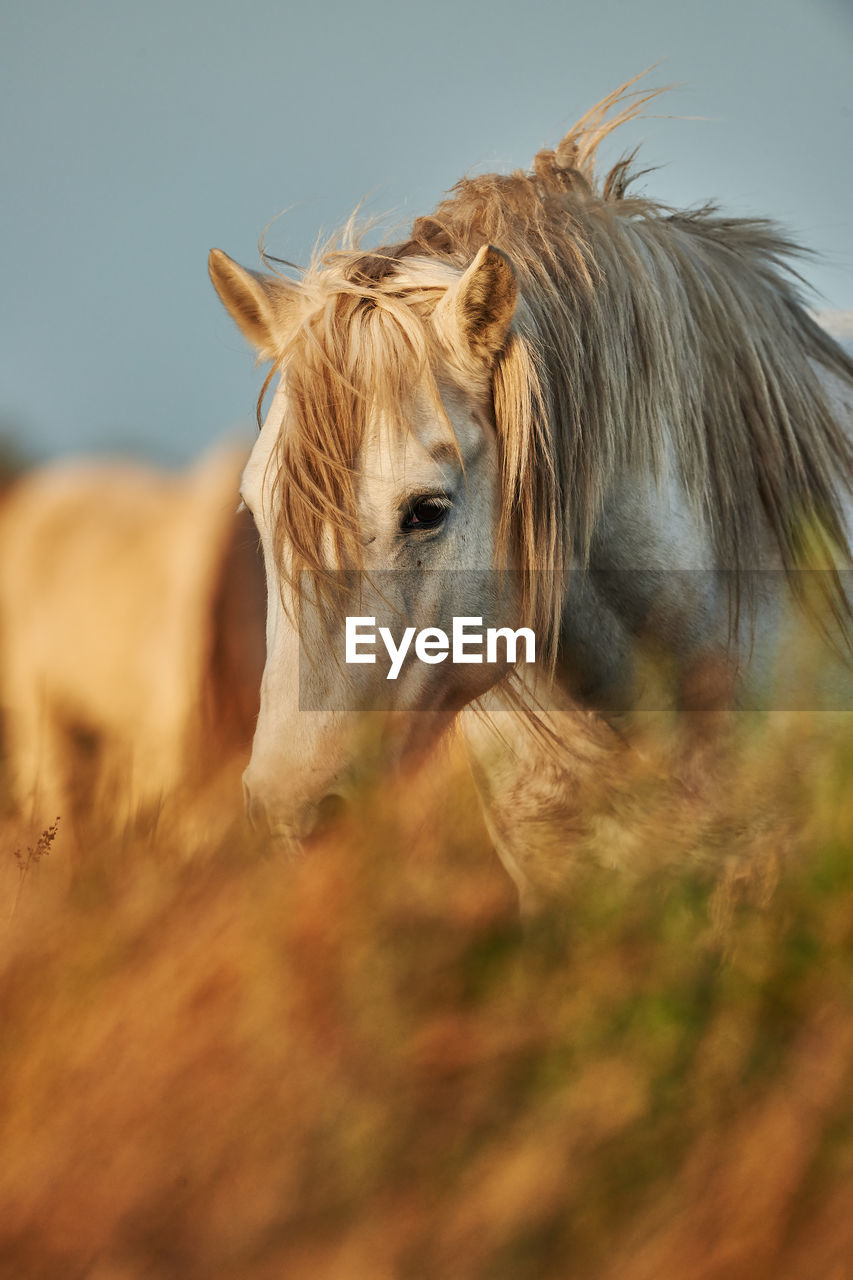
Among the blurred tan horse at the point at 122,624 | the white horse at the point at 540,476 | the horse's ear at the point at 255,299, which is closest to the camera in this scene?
the white horse at the point at 540,476

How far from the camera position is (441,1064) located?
146cm

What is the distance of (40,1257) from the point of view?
1322 mm

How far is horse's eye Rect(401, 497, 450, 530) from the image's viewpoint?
1227 mm

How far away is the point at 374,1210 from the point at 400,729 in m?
0.64

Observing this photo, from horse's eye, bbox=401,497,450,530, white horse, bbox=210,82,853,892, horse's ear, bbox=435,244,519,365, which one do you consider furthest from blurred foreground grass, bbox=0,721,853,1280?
horse's ear, bbox=435,244,519,365

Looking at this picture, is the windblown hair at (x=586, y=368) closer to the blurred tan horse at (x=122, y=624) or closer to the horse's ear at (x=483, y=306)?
the horse's ear at (x=483, y=306)

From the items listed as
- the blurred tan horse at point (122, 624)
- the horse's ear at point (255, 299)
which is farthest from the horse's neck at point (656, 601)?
the blurred tan horse at point (122, 624)

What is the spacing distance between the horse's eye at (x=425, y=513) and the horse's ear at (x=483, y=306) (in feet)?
0.72

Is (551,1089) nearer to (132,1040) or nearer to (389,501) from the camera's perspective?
(132,1040)

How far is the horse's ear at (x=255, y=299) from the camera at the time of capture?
1452 millimetres

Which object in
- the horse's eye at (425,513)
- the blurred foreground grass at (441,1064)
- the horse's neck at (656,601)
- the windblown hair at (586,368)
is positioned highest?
the windblown hair at (586,368)

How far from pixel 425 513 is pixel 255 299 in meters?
0.49

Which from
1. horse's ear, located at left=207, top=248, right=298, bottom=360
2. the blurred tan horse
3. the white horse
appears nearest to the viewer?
the white horse

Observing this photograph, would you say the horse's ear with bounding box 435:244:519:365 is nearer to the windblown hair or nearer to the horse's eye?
the windblown hair
